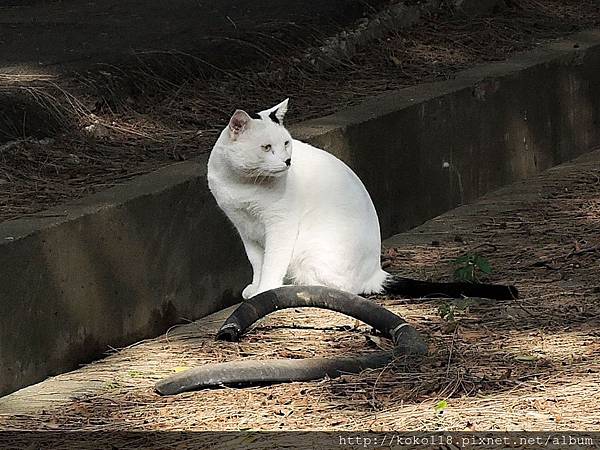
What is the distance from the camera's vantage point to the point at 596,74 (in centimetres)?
886

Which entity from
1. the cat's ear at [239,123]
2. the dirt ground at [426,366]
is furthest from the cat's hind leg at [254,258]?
the cat's ear at [239,123]

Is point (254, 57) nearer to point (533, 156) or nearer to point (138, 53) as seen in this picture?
point (138, 53)

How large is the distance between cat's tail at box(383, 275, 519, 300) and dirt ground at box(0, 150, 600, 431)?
49mm

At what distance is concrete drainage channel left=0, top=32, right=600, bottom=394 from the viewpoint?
4734 millimetres

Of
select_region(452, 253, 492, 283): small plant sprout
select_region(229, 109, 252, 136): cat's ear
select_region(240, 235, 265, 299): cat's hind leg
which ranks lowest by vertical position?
select_region(452, 253, 492, 283): small plant sprout

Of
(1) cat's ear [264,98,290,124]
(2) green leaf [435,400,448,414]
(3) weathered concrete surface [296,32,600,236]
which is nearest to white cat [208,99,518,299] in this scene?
(1) cat's ear [264,98,290,124]

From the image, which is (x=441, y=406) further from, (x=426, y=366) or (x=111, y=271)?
(x=111, y=271)

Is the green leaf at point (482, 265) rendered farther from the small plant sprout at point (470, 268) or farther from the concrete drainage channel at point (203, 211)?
the concrete drainage channel at point (203, 211)

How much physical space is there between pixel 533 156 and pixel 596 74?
3.34 feet

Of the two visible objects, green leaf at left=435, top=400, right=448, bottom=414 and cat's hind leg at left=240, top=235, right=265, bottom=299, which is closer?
green leaf at left=435, top=400, right=448, bottom=414

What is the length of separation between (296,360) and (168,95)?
264 cm

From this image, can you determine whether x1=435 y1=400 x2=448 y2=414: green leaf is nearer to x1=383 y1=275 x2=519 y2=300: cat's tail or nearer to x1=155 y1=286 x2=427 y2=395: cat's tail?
x1=155 y1=286 x2=427 y2=395: cat's tail

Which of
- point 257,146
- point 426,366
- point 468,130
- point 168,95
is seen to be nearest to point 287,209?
point 257,146

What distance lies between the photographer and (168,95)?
6867 mm
